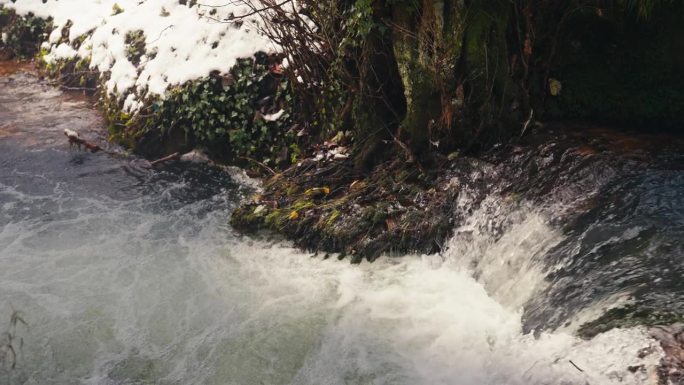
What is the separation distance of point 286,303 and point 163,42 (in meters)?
4.93

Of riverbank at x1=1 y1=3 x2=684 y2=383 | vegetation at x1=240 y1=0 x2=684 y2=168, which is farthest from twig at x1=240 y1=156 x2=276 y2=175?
vegetation at x1=240 y1=0 x2=684 y2=168

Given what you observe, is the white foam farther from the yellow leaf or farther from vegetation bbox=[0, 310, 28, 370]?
the yellow leaf

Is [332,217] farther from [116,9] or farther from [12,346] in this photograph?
[116,9]

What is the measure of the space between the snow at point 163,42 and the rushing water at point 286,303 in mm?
2049

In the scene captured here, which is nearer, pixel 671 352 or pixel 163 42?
pixel 671 352

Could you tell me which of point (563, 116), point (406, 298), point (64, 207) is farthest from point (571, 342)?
point (64, 207)

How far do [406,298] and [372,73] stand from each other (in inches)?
93.1

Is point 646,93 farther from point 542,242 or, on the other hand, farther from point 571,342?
point 571,342

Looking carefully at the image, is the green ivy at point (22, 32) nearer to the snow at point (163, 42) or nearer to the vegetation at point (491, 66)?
the snow at point (163, 42)

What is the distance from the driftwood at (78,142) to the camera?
25.5ft

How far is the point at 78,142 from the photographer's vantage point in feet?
25.7

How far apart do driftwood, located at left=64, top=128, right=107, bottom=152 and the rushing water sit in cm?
148

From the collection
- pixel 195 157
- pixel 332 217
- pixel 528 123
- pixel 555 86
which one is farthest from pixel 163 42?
pixel 555 86

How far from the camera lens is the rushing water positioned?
3957mm
